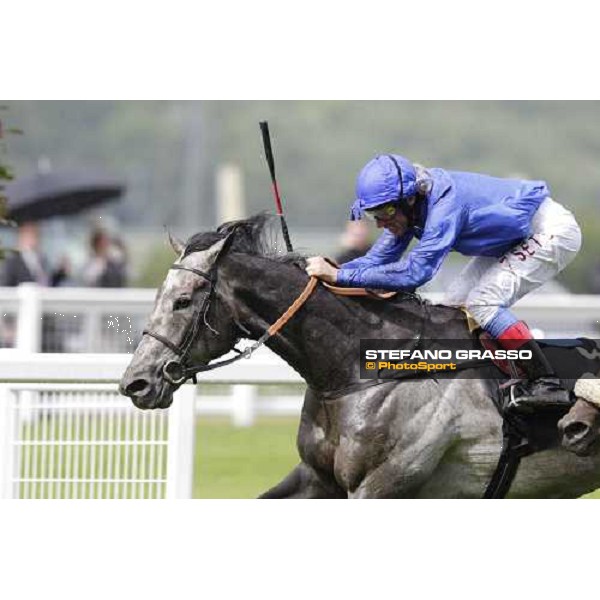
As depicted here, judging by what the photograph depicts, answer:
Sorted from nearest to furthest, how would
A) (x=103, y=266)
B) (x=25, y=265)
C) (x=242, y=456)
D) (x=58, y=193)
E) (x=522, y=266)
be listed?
(x=522, y=266) → (x=242, y=456) → (x=25, y=265) → (x=103, y=266) → (x=58, y=193)

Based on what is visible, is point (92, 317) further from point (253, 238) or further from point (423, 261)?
point (423, 261)

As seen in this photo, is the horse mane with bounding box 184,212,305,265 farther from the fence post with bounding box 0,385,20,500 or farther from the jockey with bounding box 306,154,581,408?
the fence post with bounding box 0,385,20,500

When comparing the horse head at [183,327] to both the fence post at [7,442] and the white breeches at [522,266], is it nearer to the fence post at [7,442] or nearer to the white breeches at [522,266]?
the white breeches at [522,266]

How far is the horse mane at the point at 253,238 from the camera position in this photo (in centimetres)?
612

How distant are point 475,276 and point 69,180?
14498mm

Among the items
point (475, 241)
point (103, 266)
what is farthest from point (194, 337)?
point (103, 266)

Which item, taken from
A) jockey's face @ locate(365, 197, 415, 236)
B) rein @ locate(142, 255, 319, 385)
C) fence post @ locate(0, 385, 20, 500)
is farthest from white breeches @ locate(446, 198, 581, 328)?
fence post @ locate(0, 385, 20, 500)

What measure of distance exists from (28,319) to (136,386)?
23.1 ft

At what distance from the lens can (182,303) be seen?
5996 millimetres

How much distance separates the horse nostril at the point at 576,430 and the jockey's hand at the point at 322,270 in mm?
1021

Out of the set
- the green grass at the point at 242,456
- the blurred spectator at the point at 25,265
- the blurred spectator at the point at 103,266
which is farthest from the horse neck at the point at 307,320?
the blurred spectator at the point at 103,266

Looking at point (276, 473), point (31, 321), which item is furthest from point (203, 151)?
point (276, 473)

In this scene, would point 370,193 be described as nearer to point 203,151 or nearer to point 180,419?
point 180,419

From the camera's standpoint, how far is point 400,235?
6.41 meters
